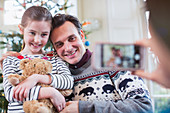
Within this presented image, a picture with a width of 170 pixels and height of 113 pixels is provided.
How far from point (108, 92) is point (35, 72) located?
0.32m

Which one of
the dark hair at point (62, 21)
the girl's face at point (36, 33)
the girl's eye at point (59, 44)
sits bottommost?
the girl's eye at point (59, 44)

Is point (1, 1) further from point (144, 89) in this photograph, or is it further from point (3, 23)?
point (144, 89)

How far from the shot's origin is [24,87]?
0.68m

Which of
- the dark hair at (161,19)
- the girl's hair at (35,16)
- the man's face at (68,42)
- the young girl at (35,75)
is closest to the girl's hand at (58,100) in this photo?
the young girl at (35,75)

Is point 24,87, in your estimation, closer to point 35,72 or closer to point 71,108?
point 35,72

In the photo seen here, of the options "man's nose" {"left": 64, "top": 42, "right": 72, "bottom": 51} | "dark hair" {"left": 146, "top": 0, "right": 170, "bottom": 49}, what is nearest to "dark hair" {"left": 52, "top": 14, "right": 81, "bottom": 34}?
"man's nose" {"left": 64, "top": 42, "right": 72, "bottom": 51}

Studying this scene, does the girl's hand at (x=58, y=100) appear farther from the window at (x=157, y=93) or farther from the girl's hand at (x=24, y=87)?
the window at (x=157, y=93)

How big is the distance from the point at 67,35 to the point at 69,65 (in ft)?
0.51

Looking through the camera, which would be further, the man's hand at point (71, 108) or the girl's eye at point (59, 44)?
the girl's eye at point (59, 44)

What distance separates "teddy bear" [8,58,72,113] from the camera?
2.16ft

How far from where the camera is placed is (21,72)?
760mm

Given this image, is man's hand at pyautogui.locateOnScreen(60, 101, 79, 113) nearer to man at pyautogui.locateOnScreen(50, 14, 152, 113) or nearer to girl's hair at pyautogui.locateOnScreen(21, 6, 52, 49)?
man at pyautogui.locateOnScreen(50, 14, 152, 113)

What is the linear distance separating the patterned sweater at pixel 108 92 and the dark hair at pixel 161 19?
0.52m

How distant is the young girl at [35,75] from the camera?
69 cm
